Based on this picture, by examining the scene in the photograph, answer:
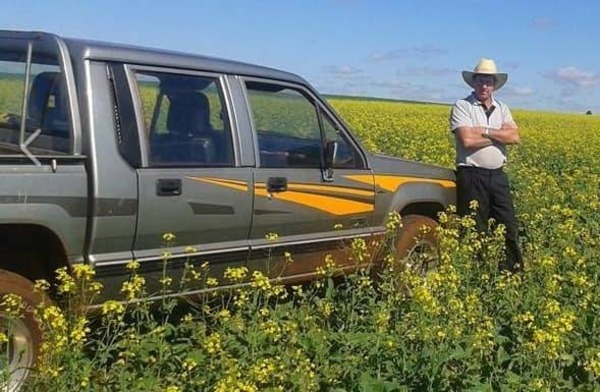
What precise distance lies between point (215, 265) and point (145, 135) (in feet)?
2.87

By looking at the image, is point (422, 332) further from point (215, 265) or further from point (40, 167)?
point (40, 167)

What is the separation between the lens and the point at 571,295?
17.4 ft

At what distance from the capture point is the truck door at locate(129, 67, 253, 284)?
15.8 feet

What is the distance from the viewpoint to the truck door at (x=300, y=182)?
5551mm

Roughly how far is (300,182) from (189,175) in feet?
3.29

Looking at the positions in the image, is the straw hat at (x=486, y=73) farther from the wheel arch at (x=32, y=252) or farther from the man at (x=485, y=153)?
the wheel arch at (x=32, y=252)

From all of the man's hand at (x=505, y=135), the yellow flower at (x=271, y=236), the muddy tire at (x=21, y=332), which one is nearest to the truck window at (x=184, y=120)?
the yellow flower at (x=271, y=236)

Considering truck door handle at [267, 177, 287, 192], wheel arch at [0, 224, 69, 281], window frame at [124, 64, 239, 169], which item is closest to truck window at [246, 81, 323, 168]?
truck door handle at [267, 177, 287, 192]

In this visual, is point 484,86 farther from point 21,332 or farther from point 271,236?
point 21,332

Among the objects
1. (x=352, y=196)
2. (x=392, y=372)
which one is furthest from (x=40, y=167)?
(x=352, y=196)

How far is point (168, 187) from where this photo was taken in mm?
4871

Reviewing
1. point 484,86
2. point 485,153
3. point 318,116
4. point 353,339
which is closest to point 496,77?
point 484,86

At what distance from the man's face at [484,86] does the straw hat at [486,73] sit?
0.14 feet

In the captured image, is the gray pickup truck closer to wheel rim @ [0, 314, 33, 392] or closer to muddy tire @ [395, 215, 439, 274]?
wheel rim @ [0, 314, 33, 392]
